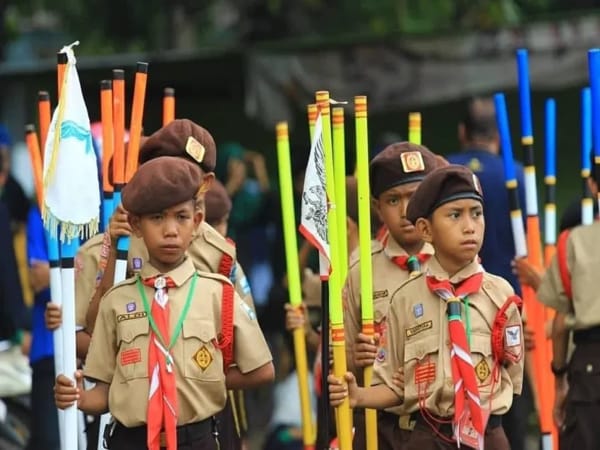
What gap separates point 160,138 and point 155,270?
0.82m

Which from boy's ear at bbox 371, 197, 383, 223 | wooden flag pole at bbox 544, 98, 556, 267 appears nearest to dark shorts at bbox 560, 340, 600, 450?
wooden flag pole at bbox 544, 98, 556, 267

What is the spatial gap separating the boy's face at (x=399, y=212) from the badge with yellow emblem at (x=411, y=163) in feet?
0.19

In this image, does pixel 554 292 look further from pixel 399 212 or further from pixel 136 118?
pixel 136 118

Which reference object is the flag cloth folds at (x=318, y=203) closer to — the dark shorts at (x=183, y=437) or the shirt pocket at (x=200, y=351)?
the shirt pocket at (x=200, y=351)

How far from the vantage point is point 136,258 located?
6.84 meters

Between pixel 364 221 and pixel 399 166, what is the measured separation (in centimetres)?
66

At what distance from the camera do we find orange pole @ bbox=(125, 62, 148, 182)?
662cm

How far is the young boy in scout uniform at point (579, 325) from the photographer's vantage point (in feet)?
23.5

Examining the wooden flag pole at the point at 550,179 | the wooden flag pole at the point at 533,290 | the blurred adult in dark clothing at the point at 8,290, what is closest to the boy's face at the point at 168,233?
the wooden flag pole at the point at 533,290

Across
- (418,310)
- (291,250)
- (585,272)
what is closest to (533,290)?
(585,272)

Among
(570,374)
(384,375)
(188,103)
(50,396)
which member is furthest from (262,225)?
(384,375)

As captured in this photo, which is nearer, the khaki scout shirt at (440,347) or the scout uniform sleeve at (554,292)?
the khaki scout shirt at (440,347)

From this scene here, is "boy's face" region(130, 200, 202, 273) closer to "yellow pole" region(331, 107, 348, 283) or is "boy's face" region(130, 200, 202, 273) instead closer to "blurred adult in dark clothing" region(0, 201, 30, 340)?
"yellow pole" region(331, 107, 348, 283)

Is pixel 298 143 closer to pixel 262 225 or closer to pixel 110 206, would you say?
pixel 262 225
